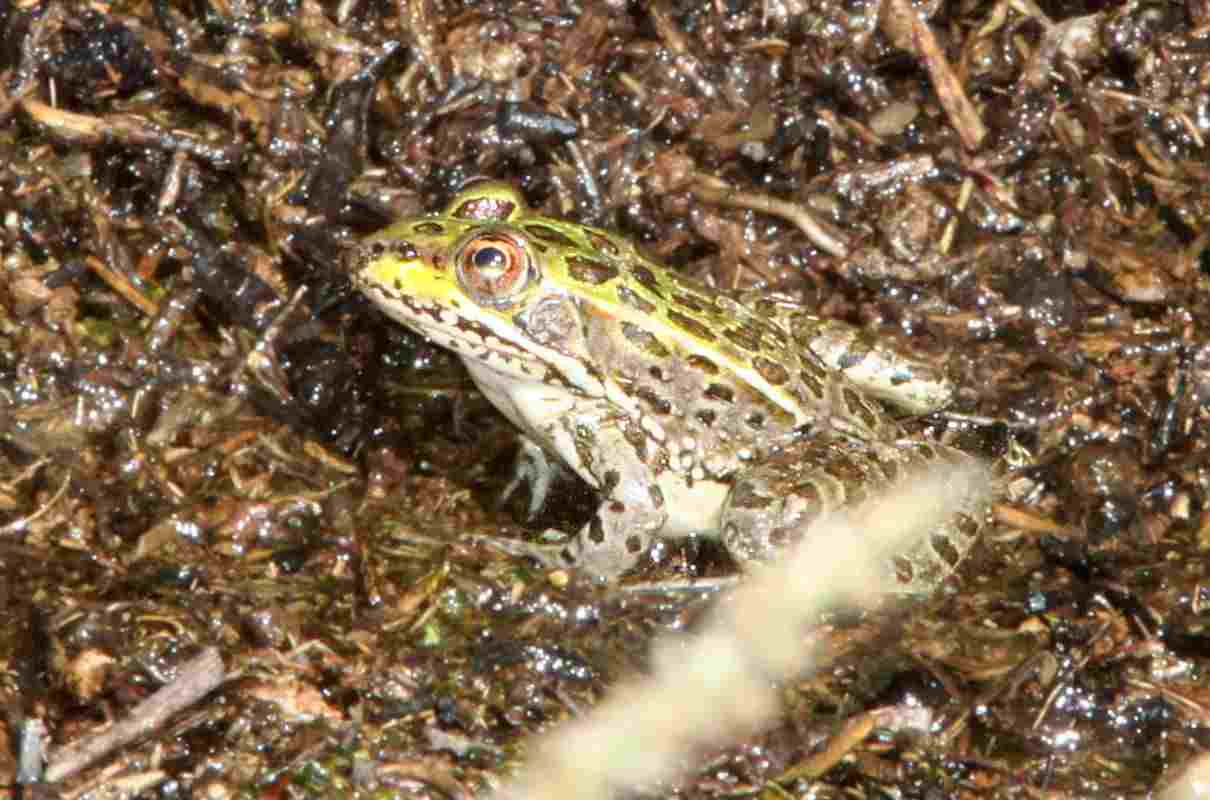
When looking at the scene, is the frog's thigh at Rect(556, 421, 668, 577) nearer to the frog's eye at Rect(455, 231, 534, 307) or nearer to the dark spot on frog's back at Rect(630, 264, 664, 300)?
the dark spot on frog's back at Rect(630, 264, 664, 300)

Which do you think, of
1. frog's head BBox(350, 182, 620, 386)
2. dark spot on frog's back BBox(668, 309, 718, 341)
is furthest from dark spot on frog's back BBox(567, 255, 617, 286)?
dark spot on frog's back BBox(668, 309, 718, 341)

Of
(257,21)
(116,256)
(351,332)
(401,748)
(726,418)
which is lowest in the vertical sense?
(401,748)

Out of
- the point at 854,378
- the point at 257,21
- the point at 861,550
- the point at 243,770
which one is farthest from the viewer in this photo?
the point at 257,21

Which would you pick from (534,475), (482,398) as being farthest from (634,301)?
(482,398)

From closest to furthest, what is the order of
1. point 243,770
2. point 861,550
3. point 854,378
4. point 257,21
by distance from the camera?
point 243,770, point 861,550, point 854,378, point 257,21

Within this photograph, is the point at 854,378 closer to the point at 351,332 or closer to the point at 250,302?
the point at 351,332

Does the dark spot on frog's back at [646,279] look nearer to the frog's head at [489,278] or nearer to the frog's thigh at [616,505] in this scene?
the frog's head at [489,278]

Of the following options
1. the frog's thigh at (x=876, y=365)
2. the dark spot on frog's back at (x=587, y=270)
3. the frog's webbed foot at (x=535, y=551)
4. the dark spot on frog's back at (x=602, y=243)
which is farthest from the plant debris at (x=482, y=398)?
the dark spot on frog's back at (x=587, y=270)

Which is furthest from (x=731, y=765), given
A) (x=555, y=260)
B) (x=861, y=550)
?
(x=555, y=260)
